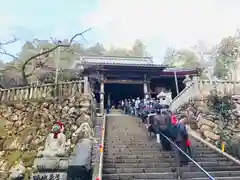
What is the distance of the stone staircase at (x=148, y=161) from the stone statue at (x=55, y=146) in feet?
5.11

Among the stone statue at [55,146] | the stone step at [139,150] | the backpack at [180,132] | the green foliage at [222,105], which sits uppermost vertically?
the green foliage at [222,105]

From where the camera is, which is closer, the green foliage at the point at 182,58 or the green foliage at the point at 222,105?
the green foliage at the point at 222,105

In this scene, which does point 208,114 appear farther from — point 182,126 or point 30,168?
point 30,168

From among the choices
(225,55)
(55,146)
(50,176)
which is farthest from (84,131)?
(225,55)

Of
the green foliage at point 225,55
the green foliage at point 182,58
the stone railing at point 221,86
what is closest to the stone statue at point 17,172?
the stone railing at point 221,86

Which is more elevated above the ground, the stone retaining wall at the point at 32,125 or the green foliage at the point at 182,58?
the green foliage at the point at 182,58

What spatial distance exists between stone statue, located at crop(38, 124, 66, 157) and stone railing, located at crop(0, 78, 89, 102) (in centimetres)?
618

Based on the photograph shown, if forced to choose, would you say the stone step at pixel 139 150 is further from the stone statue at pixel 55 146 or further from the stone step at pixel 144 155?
the stone statue at pixel 55 146

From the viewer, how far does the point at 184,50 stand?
5300 centimetres

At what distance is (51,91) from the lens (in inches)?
553

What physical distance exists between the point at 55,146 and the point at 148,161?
348cm

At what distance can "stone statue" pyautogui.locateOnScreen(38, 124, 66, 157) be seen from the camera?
6898 mm

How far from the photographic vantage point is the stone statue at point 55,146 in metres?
6.90

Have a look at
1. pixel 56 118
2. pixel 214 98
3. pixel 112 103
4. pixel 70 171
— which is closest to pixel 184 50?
pixel 112 103
